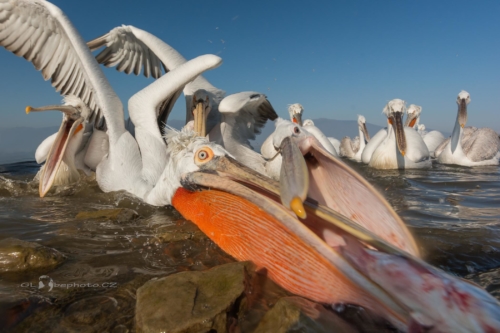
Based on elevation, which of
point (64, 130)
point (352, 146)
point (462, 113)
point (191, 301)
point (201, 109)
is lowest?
point (191, 301)

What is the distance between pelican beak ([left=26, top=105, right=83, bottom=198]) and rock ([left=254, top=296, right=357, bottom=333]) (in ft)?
13.1

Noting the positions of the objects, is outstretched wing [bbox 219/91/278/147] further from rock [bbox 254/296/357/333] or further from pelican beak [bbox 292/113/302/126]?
pelican beak [bbox 292/113/302/126]

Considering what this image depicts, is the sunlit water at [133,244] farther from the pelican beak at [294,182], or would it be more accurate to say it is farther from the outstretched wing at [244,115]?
the outstretched wing at [244,115]

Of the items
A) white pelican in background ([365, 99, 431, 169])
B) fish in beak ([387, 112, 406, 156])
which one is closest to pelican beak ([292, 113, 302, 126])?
A: fish in beak ([387, 112, 406, 156])

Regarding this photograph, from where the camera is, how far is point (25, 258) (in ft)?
6.18

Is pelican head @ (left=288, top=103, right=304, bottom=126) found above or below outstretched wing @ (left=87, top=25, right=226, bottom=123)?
below

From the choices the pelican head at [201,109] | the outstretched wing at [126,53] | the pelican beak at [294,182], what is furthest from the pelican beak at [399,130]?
the pelican beak at [294,182]

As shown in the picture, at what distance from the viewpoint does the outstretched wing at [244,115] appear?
466 cm

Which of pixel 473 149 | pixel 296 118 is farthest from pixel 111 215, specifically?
pixel 473 149

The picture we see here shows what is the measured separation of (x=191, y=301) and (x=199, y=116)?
12.4 feet

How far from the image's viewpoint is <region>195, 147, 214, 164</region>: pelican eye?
8.26 feet

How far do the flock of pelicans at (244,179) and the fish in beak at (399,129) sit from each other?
0.07 metres

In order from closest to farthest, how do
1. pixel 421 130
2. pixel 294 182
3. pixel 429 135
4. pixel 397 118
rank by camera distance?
pixel 294 182, pixel 397 118, pixel 429 135, pixel 421 130

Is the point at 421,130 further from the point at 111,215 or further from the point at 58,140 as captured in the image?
the point at 111,215
